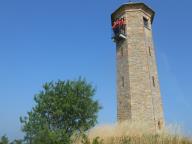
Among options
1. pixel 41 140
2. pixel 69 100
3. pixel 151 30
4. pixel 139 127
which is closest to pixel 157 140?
pixel 139 127

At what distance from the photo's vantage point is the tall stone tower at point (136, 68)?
79.0 feet

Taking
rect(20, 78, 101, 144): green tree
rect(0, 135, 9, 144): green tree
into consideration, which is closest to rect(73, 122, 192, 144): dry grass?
rect(0, 135, 9, 144): green tree

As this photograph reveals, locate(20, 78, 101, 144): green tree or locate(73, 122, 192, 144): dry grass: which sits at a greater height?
locate(20, 78, 101, 144): green tree

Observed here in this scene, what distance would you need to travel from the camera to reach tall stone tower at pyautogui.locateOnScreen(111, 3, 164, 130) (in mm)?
24094

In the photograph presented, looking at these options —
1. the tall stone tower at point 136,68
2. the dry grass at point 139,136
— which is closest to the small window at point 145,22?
the tall stone tower at point 136,68

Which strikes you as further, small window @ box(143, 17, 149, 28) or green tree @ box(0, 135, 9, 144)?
small window @ box(143, 17, 149, 28)

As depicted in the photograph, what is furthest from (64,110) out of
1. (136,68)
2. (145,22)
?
(145,22)

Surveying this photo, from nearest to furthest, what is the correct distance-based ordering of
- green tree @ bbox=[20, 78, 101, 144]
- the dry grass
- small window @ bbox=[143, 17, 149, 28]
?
the dry grass, green tree @ bbox=[20, 78, 101, 144], small window @ bbox=[143, 17, 149, 28]

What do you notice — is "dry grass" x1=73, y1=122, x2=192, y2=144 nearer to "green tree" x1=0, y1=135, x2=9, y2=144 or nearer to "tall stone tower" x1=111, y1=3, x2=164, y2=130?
"green tree" x1=0, y1=135, x2=9, y2=144

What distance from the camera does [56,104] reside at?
78.8 ft

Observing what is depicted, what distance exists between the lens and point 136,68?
25.3 meters

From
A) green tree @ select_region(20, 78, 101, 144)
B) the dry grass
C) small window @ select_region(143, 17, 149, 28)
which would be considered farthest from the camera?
small window @ select_region(143, 17, 149, 28)

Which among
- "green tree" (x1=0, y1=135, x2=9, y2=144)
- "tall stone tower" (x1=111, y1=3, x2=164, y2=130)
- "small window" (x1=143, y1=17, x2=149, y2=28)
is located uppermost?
"small window" (x1=143, y1=17, x2=149, y2=28)

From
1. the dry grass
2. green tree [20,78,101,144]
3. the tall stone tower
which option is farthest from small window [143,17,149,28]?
the dry grass
